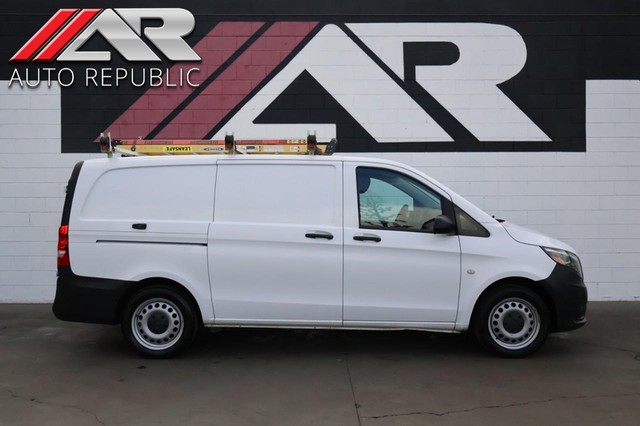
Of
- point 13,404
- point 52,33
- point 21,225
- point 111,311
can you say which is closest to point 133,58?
point 52,33

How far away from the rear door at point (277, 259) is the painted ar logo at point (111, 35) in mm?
4074

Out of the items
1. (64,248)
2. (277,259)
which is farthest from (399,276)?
(64,248)

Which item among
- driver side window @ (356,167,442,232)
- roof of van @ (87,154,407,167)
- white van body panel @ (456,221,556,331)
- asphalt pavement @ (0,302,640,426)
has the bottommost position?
asphalt pavement @ (0,302,640,426)

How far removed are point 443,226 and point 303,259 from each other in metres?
1.38

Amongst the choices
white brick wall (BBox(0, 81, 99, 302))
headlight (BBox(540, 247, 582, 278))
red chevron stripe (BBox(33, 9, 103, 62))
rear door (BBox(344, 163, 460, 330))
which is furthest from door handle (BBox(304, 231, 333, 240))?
red chevron stripe (BBox(33, 9, 103, 62))

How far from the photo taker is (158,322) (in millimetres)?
6184

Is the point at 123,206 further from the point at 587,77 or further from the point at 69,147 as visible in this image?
the point at 587,77

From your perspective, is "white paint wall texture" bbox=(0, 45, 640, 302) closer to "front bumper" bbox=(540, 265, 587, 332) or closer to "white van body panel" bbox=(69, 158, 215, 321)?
"front bumper" bbox=(540, 265, 587, 332)

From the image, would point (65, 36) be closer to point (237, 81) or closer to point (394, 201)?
point (237, 81)

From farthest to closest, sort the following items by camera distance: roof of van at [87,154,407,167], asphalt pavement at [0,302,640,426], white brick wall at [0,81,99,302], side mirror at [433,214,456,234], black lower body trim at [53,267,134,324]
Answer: white brick wall at [0,81,99,302] < roof of van at [87,154,407,167] < black lower body trim at [53,267,134,324] < side mirror at [433,214,456,234] < asphalt pavement at [0,302,640,426]

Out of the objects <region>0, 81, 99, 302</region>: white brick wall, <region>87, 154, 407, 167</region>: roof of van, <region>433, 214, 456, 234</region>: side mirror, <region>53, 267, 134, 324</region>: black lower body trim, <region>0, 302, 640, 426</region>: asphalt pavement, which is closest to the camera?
<region>0, 302, 640, 426</region>: asphalt pavement

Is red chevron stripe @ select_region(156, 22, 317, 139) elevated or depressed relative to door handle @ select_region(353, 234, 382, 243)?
elevated

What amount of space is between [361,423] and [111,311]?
9.43 ft

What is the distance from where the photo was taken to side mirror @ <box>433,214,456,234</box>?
→ 600 cm
